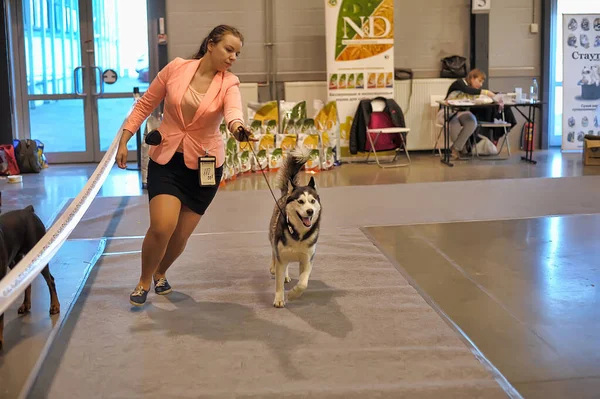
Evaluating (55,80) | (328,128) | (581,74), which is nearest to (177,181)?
(328,128)

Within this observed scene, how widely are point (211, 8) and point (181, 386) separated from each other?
24.6 feet

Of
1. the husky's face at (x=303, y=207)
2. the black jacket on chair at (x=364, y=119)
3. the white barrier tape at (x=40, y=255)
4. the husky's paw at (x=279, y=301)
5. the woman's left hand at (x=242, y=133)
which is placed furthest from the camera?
the black jacket on chair at (x=364, y=119)

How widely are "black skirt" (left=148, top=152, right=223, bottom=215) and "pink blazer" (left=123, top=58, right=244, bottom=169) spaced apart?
36mm

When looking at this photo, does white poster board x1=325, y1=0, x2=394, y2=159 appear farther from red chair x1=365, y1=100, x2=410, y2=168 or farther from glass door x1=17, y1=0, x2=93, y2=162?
glass door x1=17, y1=0, x2=93, y2=162

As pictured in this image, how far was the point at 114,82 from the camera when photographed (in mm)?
9383

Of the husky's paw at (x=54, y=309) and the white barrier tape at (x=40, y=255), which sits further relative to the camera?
the husky's paw at (x=54, y=309)

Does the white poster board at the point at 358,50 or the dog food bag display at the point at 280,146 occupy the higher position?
the white poster board at the point at 358,50

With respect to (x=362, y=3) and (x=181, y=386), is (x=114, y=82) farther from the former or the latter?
(x=181, y=386)

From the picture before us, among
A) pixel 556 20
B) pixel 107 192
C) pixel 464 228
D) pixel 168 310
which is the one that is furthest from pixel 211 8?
pixel 168 310

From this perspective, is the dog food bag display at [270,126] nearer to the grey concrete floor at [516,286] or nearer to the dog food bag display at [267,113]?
the dog food bag display at [267,113]

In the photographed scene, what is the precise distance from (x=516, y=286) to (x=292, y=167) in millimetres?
1392

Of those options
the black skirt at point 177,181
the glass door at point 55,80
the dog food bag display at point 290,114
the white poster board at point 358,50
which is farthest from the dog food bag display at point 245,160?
the black skirt at point 177,181

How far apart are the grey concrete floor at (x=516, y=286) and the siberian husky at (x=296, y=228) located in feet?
2.38

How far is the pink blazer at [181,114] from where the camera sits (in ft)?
11.0
